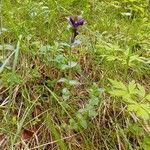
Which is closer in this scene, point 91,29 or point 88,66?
point 88,66

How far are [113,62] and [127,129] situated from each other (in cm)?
38

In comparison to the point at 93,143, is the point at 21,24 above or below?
above

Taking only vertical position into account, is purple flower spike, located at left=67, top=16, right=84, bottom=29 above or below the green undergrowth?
above

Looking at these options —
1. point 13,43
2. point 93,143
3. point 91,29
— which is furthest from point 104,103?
point 91,29

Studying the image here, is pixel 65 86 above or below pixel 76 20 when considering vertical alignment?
below

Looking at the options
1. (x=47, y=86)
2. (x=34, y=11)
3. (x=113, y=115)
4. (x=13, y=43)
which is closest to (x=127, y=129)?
(x=113, y=115)

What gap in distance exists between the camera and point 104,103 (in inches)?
58.4

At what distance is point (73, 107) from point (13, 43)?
1.50 feet

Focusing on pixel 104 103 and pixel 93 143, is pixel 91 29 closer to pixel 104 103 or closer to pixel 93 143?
pixel 104 103

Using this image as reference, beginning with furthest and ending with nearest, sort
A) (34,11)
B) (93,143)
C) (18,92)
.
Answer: (34,11), (18,92), (93,143)

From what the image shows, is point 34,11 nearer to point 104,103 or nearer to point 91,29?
point 91,29

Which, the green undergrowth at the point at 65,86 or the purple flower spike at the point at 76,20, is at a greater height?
the purple flower spike at the point at 76,20

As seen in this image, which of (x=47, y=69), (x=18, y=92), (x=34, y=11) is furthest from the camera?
(x=34, y=11)

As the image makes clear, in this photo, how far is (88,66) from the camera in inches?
66.7
